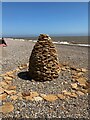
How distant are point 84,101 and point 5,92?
2677 millimetres

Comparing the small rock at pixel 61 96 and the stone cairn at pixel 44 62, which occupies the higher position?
the stone cairn at pixel 44 62

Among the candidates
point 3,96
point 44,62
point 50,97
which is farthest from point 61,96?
point 3,96

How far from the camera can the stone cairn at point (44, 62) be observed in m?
7.48

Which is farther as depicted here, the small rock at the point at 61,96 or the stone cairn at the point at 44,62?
the stone cairn at the point at 44,62

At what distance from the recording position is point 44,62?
7.49m

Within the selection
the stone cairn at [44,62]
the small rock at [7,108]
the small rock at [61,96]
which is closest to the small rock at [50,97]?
the small rock at [61,96]

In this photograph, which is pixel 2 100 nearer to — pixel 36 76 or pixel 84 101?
pixel 36 76

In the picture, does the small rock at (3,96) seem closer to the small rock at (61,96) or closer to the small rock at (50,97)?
the small rock at (50,97)

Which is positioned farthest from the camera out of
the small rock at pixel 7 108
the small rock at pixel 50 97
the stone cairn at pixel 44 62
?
the stone cairn at pixel 44 62

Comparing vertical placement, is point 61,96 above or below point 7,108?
above

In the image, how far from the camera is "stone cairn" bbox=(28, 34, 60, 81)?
748 centimetres

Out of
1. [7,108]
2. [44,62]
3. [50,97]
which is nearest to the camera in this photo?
[7,108]

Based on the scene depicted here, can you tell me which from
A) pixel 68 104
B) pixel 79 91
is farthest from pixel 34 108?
pixel 79 91

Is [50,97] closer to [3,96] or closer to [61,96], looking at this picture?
[61,96]
